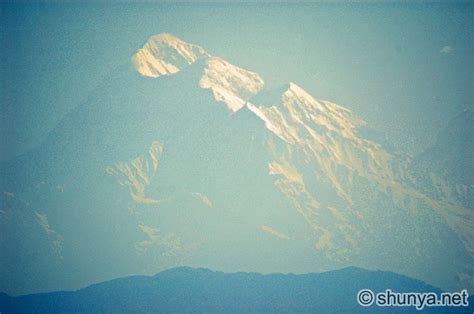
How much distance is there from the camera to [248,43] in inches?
268

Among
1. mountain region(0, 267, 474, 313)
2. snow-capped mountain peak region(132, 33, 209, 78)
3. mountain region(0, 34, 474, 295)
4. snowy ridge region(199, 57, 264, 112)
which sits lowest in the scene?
mountain region(0, 267, 474, 313)

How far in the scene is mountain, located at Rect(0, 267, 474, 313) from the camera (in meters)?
6.21

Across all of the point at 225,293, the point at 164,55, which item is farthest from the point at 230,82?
the point at 225,293

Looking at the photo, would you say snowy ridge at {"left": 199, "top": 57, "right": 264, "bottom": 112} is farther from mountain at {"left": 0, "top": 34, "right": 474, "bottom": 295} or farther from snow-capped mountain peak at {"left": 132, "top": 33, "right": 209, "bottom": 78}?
snow-capped mountain peak at {"left": 132, "top": 33, "right": 209, "bottom": 78}

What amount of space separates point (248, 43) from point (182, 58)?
1.21m

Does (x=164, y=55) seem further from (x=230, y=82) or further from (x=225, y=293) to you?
(x=225, y=293)

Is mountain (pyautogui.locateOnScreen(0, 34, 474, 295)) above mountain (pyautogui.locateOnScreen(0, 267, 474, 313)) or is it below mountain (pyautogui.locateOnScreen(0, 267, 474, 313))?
above

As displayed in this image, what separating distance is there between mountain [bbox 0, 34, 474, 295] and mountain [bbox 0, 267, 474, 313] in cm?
16

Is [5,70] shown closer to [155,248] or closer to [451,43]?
[155,248]

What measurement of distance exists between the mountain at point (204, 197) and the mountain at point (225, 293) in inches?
6.3

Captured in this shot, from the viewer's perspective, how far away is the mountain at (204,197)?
629cm

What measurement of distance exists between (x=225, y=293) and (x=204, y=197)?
5.13 ft

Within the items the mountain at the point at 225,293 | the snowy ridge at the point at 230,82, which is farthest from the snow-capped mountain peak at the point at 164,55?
the mountain at the point at 225,293

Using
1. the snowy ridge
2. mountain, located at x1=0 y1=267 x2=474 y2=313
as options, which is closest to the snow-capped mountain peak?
the snowy ridge
